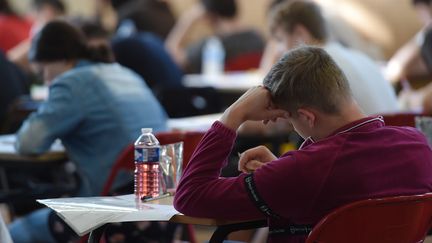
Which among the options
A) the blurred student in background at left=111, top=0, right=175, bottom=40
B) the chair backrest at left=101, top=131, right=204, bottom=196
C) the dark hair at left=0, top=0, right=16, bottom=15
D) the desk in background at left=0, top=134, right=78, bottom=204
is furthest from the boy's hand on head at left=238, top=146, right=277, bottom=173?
the blurred student in background at left=111, top=0, right=175, bottom=40

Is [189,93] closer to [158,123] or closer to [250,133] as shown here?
[250,133]

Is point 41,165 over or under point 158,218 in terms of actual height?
under

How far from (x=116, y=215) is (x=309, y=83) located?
59 cm

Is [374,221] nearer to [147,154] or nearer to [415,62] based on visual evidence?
[147,154]

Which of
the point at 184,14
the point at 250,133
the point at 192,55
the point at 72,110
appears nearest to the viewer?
the point at 72,110

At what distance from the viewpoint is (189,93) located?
20.4ft

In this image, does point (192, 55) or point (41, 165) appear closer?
point (41, 165)

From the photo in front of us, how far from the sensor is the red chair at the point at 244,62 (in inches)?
310

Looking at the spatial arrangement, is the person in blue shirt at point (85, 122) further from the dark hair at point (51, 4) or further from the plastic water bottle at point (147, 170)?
the dark hair at point (51, 4)

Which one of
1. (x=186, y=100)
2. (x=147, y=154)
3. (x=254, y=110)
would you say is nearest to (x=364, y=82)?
(x=147, y=154)

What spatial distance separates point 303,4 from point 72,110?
1.16 meters

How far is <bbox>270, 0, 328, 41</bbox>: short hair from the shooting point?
406 cm

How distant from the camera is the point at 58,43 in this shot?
391cm

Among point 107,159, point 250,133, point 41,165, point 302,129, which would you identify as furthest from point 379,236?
point 250,133
